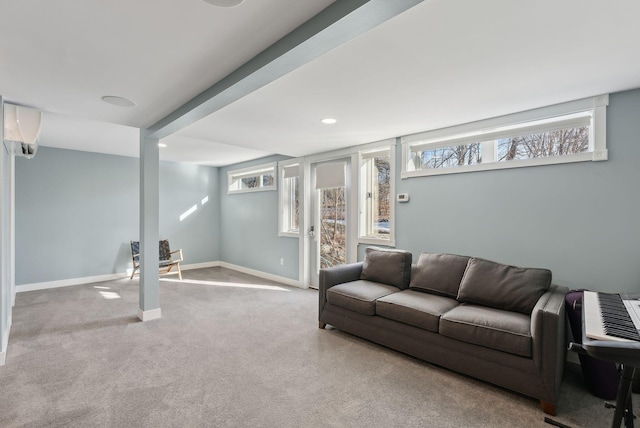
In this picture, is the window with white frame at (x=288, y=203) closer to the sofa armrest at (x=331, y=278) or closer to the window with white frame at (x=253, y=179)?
the window with white frame at (x=253, y=179)

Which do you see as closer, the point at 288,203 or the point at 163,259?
the point at 288,203

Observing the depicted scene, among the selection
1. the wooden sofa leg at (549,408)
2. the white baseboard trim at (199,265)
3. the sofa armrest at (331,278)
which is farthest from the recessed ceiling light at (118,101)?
the white baseboard trim at (199,265)

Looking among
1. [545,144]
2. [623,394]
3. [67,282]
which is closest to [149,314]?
[67,282]

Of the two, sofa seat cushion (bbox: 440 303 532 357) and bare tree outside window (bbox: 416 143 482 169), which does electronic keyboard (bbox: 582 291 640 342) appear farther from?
bare tree outside window (bbox: 416 143 482 169)

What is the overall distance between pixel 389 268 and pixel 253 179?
3.99 meters

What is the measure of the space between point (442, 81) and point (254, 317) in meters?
3.09

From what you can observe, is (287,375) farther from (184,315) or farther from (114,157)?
(114,157)

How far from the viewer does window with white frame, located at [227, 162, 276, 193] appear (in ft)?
19.7

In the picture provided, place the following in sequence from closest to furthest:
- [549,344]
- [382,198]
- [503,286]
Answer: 1. [549,344]
2. [503,286]
3. [382,198]

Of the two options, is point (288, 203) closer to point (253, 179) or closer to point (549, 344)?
point (253, 179)

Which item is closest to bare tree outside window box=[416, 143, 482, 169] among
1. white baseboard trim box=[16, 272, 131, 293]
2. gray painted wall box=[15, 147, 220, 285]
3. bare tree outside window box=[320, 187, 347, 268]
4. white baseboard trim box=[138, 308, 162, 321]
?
bare tree outside window box=[320, 187, 347, 268]

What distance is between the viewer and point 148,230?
365 cm

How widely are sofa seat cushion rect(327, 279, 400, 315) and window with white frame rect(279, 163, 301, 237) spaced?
2385 millimetres

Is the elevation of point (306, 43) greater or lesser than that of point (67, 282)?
greater
